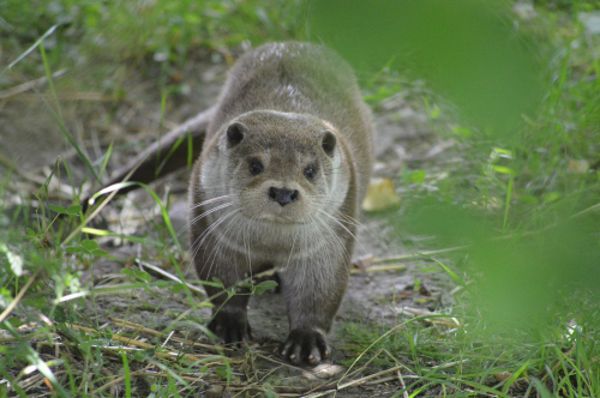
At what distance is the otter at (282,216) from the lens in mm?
2635

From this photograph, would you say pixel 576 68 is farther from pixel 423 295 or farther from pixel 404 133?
pixel 423 295

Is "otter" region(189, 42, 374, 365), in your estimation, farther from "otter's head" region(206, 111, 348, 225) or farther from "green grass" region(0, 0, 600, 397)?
"green grass" region(0, 0, 600, 397)

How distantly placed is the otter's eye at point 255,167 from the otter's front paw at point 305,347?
66 centimetres

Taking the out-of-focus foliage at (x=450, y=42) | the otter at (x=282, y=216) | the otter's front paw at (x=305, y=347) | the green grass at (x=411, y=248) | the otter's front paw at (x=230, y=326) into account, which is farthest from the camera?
the otter's front paw at (x=230, y=326)

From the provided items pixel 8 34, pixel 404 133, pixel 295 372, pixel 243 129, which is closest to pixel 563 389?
pixel 295 372

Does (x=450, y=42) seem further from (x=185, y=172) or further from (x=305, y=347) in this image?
(x=185, y=172)

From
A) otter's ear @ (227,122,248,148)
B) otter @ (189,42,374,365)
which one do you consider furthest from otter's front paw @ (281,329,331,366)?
otter's ear @ (227,122,248,148)

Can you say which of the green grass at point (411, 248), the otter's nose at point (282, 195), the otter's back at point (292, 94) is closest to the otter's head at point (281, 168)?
the otter's nose at point (282, 195)

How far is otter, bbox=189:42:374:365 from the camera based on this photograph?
2635 millimetres

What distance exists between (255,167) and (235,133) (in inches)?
8.6

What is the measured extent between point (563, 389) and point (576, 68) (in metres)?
3.06

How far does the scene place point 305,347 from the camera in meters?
2.82

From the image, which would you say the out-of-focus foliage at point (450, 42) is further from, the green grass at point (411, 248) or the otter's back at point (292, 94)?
the otter's back at point (292, 94)

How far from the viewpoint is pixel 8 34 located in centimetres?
550
